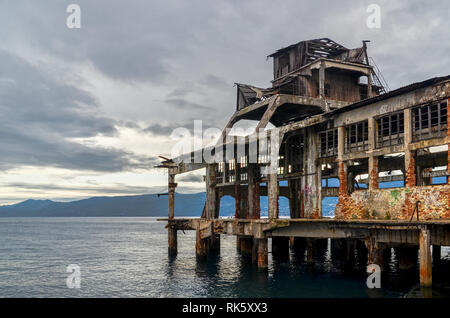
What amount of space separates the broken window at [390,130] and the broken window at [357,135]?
1109 mm

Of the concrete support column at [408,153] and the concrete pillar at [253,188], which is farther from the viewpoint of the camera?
the concrete pillar at [253,188]

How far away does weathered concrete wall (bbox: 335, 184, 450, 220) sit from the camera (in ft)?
74.0

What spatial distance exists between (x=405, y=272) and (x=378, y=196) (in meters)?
7.15

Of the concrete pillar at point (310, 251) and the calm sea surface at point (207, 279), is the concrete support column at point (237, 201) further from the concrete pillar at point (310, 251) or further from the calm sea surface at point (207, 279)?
the concrete pillar at point (310, 251)

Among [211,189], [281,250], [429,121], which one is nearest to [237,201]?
[211,189]

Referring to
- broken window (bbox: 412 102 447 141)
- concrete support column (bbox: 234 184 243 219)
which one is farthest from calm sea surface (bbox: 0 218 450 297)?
broken window (bbox: 412 102 447 141)

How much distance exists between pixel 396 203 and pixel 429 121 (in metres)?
5.01

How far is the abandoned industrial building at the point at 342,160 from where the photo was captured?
78.1 feet

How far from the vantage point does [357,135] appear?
96.8ft

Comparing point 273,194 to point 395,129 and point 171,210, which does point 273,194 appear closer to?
point 395,129

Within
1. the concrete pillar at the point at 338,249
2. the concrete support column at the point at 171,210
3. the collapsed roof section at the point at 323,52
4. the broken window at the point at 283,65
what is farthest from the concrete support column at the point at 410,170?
the concrete support column at the point at 171,210

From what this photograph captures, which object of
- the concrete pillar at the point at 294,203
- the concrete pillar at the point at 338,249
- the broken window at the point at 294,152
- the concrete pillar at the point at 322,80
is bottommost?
the concrete pillar at the point at 338,249
